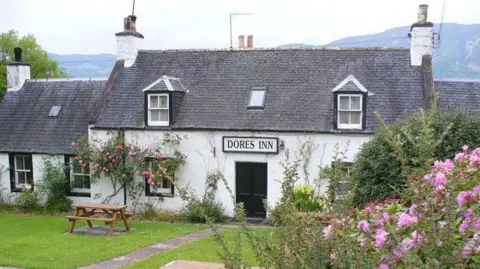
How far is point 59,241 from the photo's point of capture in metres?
14.1

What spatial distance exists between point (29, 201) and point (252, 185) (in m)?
8.48

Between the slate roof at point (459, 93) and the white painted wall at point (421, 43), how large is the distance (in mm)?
1147

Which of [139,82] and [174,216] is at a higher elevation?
[139,82]

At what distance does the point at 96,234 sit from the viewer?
15211mm

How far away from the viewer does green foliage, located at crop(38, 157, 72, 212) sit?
19203 mm

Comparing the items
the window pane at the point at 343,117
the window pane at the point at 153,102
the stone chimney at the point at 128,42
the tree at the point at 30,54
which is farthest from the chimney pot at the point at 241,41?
the tree at the point at 30,54

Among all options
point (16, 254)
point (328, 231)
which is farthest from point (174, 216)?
point (328, 231)

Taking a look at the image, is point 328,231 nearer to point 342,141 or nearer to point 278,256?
point 278,256

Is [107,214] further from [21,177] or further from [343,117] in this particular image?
[343,117]

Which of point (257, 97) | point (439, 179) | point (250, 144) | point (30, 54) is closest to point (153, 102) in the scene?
point (257, 97)

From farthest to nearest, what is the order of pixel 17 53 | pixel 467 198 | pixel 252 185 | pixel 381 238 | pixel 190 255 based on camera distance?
pixel 17 53 → pixel 252 185 → pixel 190 255 → pixel 467 198 → pixel 381 238

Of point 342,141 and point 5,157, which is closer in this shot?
point 342,141

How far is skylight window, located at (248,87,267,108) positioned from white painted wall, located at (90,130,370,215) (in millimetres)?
1088

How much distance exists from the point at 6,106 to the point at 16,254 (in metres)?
11.3
